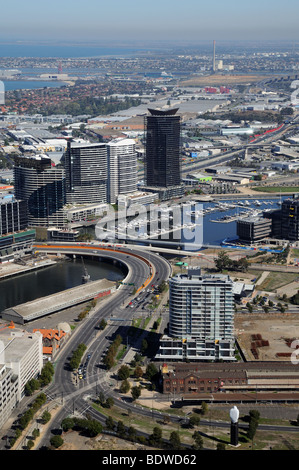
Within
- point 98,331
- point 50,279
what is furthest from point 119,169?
point 98,331

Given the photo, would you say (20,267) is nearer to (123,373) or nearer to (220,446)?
(123,373)

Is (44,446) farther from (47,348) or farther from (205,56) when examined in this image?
(205,56)

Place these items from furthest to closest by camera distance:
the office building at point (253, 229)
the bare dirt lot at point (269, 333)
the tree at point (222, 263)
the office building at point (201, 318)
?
the office building at point (253, 229), the tree at point (222, 263), the bare dirt lot at point (269, 333), the office building at point (201, 318)

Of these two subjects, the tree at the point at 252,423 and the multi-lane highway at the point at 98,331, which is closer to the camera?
the tree at the point at 252,423

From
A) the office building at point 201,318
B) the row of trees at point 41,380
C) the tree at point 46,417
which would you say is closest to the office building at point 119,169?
the office building at point 201,318

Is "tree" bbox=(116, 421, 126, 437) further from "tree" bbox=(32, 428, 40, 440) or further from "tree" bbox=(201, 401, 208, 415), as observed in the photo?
"tree" bbox=(201, 401, 208, 415)

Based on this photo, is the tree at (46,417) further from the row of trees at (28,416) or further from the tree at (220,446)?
the tree at (220,446)

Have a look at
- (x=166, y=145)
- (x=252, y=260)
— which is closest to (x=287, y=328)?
(x=252, y=260)
